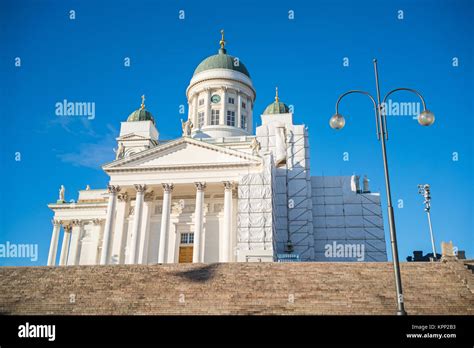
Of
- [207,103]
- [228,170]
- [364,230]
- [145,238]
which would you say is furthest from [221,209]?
[207,103]

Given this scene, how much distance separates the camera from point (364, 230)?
3478 cm

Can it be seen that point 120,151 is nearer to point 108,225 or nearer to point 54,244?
point 108,225

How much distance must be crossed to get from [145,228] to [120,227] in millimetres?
2044

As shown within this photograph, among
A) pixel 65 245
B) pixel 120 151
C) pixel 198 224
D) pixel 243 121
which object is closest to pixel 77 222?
pixel 65 245

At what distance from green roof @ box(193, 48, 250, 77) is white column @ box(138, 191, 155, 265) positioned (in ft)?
61.9

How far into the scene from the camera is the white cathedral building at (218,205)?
29578 mm

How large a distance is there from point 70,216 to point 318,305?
3184 centimetres

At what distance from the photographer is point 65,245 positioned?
1606 inches

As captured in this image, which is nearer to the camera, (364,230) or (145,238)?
(145,238)

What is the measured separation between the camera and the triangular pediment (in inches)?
1214

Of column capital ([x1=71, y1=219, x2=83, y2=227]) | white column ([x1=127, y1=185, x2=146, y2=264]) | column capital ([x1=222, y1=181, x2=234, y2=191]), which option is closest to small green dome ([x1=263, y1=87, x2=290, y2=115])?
column capital ([x1=222, y1=181, x2=234, y2=191])
